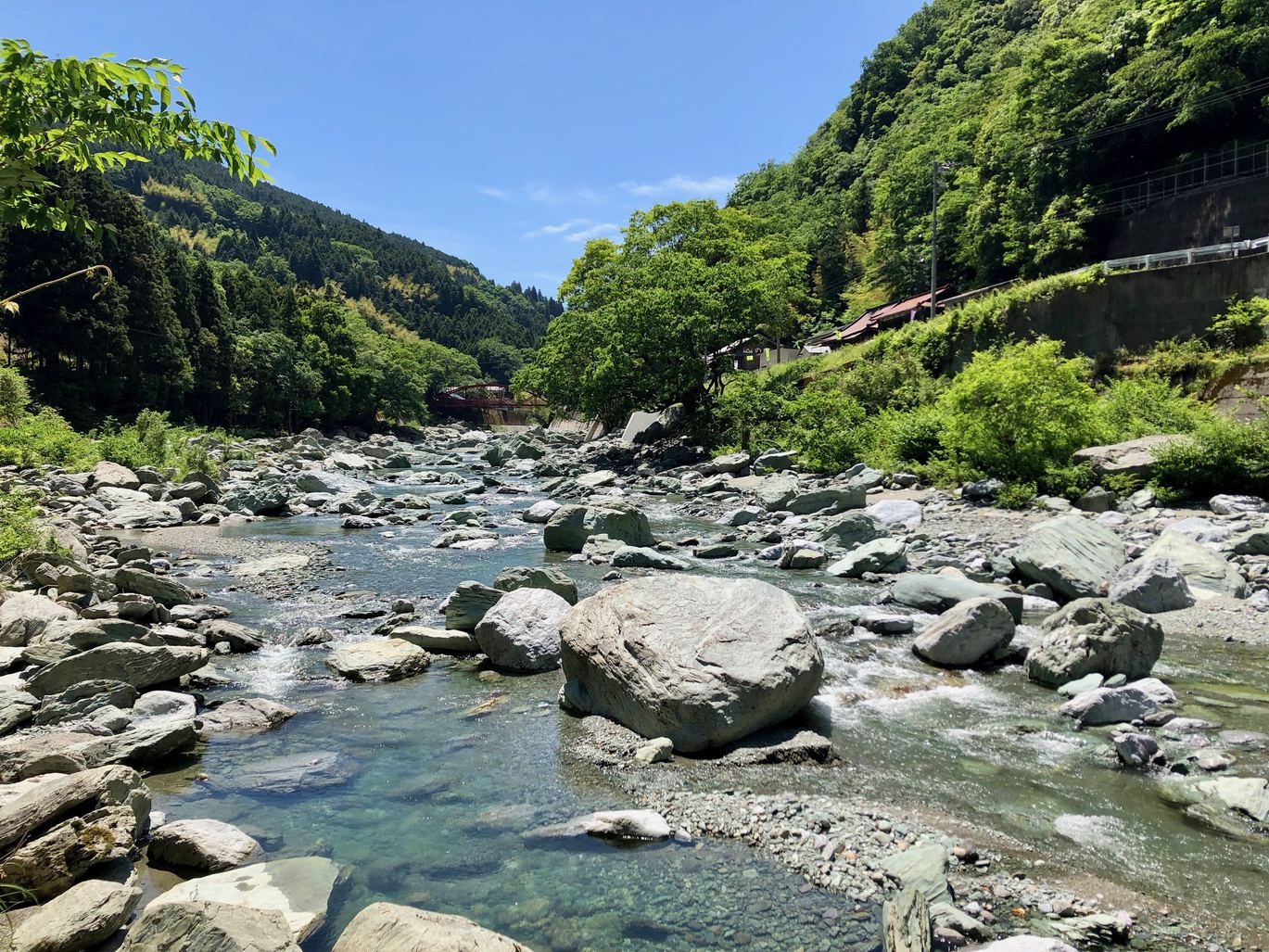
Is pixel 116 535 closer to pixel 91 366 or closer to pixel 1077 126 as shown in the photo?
pixel 91 366

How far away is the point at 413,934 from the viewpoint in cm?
365

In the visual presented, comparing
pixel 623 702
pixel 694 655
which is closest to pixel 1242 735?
pixel 694 655

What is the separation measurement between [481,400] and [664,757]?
113 m

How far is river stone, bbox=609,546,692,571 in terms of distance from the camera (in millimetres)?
14453

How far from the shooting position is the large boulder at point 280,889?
4332mm

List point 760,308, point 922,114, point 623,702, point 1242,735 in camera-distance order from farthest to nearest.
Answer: point 922,114, point 760,308, point 623,702, point 1242,735

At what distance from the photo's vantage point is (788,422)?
33.2 meters

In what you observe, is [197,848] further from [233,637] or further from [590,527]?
[590,527]

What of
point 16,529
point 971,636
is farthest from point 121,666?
point 971,636

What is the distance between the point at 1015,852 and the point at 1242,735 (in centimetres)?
302

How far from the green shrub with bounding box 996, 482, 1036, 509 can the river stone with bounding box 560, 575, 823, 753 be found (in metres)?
12.2

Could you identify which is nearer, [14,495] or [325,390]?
[14,495]

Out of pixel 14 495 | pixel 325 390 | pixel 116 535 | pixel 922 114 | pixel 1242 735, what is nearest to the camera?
pixel 1242 735

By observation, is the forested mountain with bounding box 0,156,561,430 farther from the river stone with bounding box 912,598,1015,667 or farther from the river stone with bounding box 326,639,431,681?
the river stone with bounding box 912,598,1015,667
